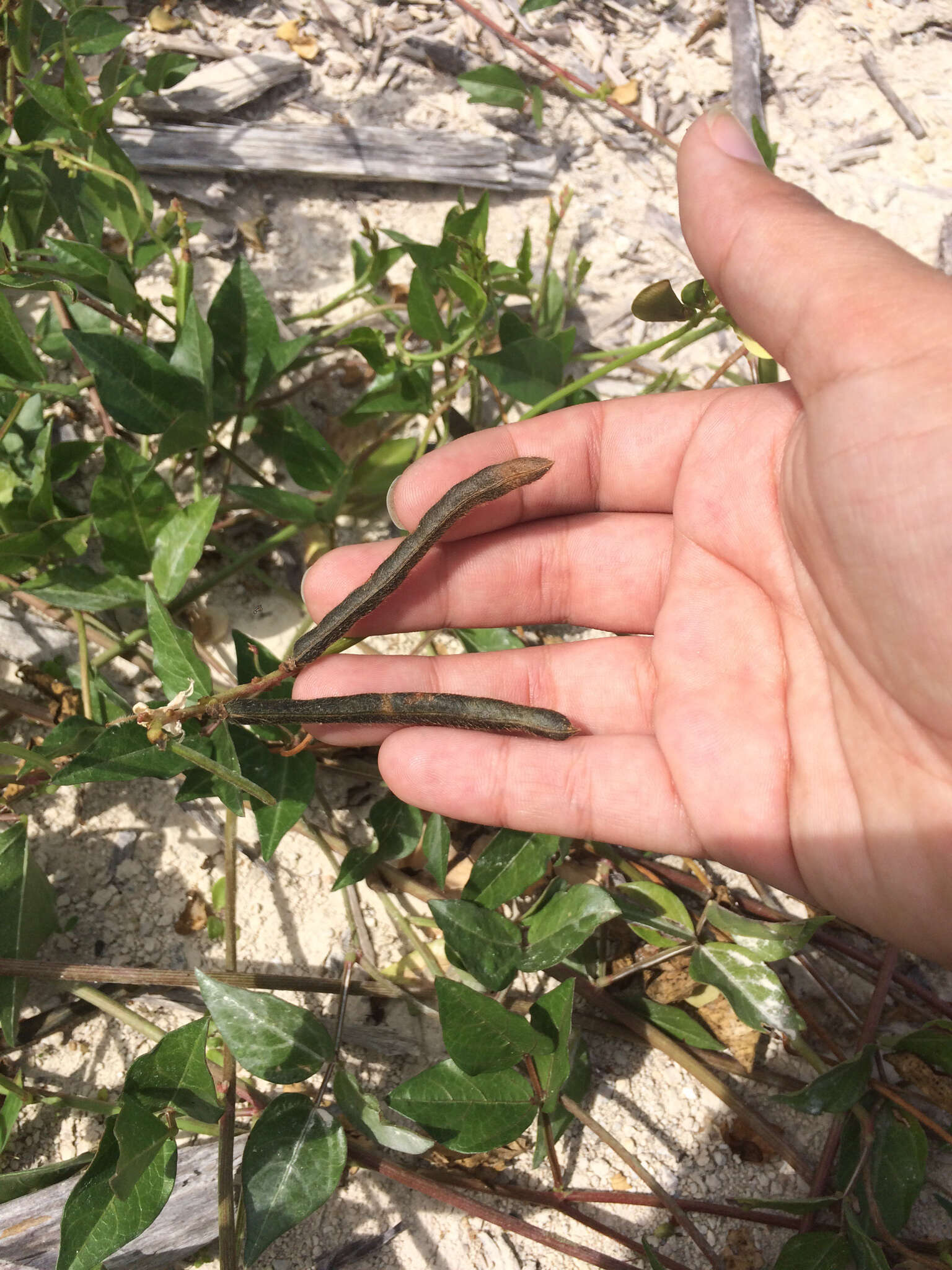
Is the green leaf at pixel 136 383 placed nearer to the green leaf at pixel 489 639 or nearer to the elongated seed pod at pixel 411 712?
the elongated seed pod at pixel 411 712

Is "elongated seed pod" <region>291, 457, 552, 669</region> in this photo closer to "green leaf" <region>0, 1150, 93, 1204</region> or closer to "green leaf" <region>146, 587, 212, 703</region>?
"green leaf" <region>146, 587, 212, 703</region>

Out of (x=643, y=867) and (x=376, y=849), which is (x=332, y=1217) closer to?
(x=376, y=849)

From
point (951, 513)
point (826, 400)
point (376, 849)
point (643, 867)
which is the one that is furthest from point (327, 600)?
point (951, 513)

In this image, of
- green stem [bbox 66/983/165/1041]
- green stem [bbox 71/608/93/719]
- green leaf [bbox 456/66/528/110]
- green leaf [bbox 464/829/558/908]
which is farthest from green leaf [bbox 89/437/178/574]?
green leaf [bbox 456/66/528/110]

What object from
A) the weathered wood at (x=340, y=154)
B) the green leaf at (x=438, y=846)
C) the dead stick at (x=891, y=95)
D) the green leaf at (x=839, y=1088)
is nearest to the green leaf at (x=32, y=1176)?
the green leaf at (x=438, y=846)

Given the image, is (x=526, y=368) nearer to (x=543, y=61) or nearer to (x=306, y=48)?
(x=543, y=61)

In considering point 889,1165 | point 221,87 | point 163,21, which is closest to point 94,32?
point 221,87
